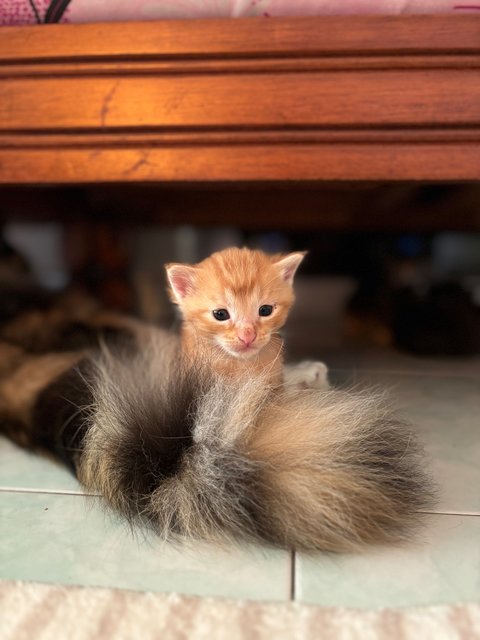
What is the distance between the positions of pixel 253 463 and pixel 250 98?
1.79 ft

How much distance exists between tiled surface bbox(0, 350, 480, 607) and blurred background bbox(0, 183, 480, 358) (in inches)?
33.3

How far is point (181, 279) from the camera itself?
0.83 m

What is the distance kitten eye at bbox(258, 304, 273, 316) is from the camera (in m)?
0.80

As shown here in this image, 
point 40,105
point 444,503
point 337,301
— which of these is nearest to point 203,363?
point 444,503

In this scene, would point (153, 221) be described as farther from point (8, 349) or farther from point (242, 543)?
point (242, 543)

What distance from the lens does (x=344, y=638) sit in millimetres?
468

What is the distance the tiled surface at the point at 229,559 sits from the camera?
538 millimetres

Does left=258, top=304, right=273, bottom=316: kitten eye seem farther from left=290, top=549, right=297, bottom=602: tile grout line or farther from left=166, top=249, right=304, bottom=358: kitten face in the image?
left=290, top=549, right=297, bottom=602: tile grout line

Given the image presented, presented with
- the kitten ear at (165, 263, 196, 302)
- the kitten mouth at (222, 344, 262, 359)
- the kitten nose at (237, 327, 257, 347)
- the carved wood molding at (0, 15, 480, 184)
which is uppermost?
the carved wood molding at (0, 15, 480, 184)

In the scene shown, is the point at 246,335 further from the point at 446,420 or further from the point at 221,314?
the point at 446,420

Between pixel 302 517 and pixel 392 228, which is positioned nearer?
pixel 302 517

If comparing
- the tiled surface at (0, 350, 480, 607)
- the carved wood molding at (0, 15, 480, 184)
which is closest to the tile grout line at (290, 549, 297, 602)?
the tiled surface at (0, 350, 480, 607)

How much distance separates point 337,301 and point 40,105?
103 centimetres

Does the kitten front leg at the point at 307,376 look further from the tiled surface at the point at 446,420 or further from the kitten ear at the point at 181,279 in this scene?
the kitten ear at the point at 181,279
